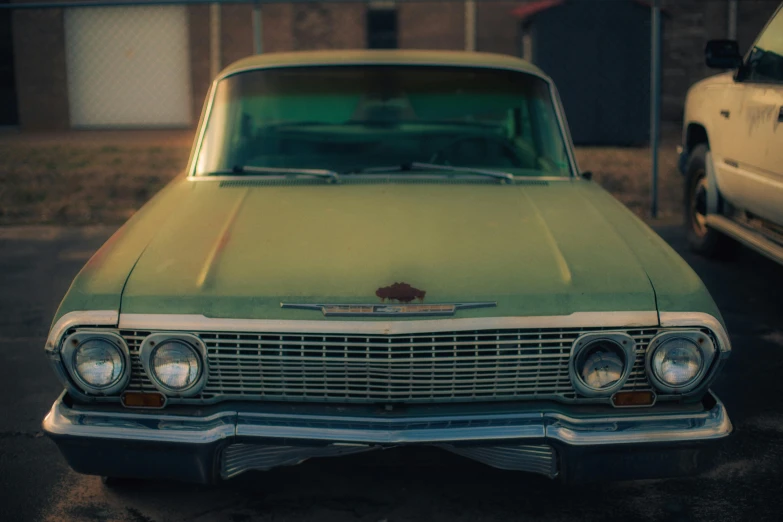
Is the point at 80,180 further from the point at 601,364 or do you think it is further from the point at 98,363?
the point at 601,364

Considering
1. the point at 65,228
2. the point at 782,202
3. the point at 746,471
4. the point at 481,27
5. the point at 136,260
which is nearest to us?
the point at 136,260

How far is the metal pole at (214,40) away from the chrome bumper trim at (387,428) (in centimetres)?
1572

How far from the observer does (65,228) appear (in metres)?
8.23

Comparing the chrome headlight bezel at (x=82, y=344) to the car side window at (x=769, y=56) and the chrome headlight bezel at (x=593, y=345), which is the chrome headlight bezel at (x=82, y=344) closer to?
the chrome headlight bezel at (x=593, y=345)

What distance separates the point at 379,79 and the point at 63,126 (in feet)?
49.6

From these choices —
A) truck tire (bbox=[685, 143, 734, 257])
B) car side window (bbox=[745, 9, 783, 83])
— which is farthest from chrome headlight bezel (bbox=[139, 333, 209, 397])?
truck tire (bbox=[685, 143, 734, 257])

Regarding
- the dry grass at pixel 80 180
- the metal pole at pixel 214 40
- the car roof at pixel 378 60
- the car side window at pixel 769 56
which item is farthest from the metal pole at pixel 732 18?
the car roof at pixel 378 60

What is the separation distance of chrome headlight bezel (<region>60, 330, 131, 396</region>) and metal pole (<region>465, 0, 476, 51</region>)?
51.8ft

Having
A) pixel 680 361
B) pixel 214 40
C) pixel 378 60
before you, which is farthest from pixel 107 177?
pixel 680 361

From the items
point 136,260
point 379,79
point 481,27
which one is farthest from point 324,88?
point 481,27

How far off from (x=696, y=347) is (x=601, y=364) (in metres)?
0.29

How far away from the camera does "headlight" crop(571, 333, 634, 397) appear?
2729 mm

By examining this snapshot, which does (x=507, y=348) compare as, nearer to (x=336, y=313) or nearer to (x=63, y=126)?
(x=336, y=313)

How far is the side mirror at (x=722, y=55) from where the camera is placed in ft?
18.3
